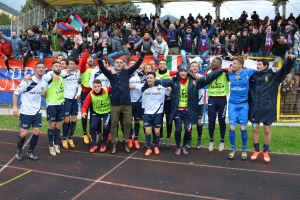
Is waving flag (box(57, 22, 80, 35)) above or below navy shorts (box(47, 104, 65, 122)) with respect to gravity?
above

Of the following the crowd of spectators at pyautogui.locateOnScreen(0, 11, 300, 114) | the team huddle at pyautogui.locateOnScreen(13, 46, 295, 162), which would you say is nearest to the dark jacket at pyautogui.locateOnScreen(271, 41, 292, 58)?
the crowd of spectators at pyautogui.locateOnScreen(0, 11, 300, 114)

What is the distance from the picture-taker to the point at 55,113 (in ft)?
23.6

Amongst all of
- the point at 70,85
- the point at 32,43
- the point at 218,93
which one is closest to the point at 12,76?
the point at 32,43

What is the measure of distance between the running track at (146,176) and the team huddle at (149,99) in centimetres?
32

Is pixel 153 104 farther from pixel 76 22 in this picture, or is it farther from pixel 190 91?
pixel 76 22

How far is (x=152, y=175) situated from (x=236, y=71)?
2.81m

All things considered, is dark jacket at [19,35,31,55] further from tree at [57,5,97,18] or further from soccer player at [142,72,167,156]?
tree at [57,5,97,18]

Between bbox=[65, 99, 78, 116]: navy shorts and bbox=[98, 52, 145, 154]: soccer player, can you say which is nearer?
bbox=[98, 52, 145, 154]: soccer player

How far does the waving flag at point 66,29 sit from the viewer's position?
11341 millimetres

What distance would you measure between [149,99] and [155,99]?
0.14m

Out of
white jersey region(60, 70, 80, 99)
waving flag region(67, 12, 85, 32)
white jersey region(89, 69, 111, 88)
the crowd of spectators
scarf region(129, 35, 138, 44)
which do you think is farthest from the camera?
scarf region(129, 35, 138, 44)

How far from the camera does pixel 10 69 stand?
1400 centimetres

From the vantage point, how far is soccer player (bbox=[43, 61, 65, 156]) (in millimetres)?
7090

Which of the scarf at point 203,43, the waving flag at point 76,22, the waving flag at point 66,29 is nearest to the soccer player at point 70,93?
the waving flag at point 66,29
